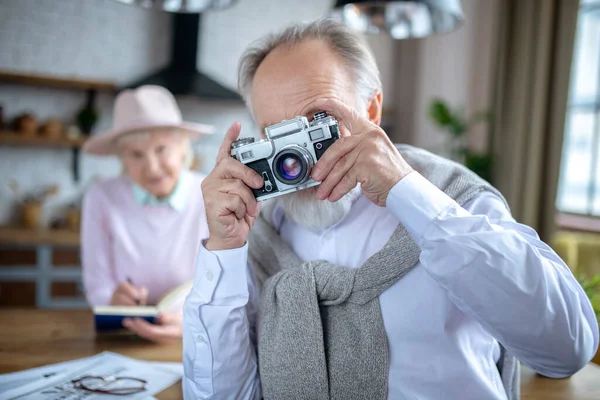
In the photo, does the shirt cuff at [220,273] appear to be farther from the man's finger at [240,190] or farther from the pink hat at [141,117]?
the pink hat at [141,117]

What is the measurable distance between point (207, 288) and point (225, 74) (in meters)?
3.97

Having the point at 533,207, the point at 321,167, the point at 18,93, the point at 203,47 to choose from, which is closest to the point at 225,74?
the point at 203,47

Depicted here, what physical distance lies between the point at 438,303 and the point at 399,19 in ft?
4.13

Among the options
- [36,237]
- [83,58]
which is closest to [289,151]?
[36,237]

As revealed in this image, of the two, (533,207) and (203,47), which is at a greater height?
(203,47)

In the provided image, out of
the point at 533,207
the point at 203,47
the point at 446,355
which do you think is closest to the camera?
the point at 446,355

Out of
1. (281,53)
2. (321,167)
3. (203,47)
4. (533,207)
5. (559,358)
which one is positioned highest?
(203,47)

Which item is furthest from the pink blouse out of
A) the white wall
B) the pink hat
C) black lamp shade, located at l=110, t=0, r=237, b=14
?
the white wall

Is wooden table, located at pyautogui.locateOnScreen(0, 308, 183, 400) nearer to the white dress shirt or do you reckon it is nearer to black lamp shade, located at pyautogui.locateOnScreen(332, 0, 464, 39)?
the white dress shirt

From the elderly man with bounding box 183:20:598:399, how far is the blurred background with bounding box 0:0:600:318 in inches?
87.3

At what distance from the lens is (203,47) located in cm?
464

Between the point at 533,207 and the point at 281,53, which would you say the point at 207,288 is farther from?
the point at 533,207

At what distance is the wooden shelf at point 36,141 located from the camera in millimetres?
3768

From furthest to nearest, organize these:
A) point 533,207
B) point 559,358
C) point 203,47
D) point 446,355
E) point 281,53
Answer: point 203,47, point 533,207, point 281,53, point 446,355, point 559,358
